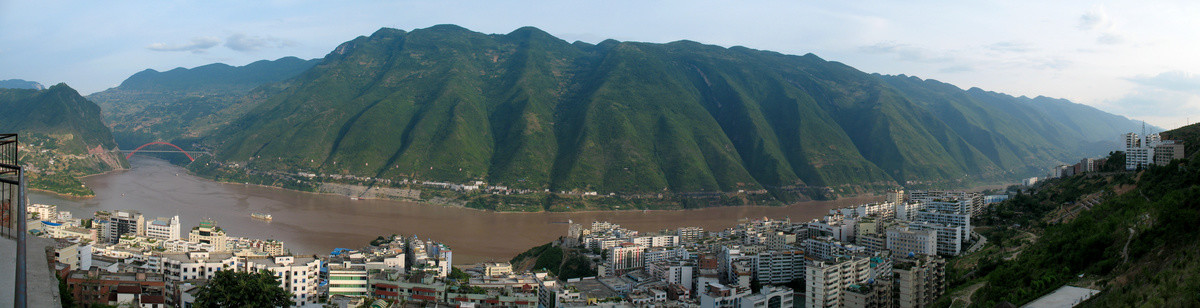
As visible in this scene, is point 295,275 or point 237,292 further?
point 295,275

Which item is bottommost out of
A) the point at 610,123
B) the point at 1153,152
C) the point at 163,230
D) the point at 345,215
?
the point at 345,215

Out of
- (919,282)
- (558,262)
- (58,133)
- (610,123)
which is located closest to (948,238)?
(919,282)

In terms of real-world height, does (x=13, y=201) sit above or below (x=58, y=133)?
below

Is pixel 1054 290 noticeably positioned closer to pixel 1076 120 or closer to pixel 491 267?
pixel 491 267

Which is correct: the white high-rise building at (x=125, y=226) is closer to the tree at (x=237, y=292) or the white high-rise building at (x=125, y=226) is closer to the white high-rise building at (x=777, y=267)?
the tree at (x=237, y=292)

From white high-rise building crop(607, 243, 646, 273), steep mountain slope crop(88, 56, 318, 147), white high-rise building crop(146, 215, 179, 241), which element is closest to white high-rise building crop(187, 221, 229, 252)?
white high-rise building crop(146, 215, 179, 241)

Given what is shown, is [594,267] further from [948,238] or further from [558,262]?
[948,238]

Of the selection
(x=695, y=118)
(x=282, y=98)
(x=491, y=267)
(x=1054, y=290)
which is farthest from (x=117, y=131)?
(x=1054, y=290)
